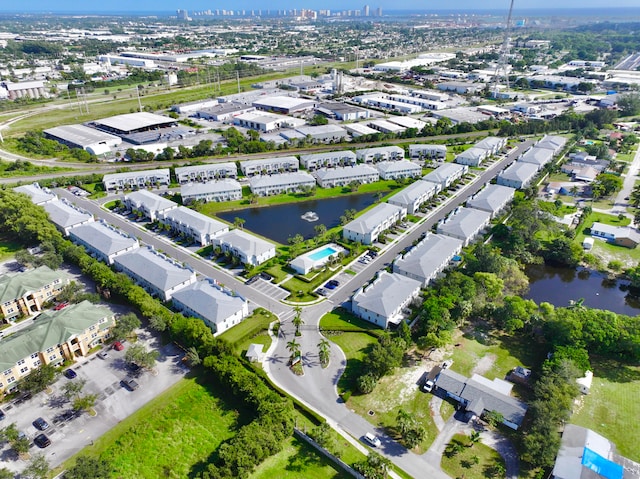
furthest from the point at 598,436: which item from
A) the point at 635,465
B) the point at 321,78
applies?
the point at 321,78

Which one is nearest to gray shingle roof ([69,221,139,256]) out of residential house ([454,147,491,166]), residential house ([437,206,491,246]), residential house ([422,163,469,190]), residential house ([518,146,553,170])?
residential house ([437,206,491,246])

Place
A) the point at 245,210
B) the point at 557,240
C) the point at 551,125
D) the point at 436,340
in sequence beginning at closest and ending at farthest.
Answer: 1. the point at 436,340
2. the point at 557,240
3. the point at 245,210
4. the point at 551,125

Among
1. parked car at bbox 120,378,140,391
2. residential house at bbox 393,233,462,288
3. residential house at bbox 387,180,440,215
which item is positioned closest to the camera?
parked car at bbox 120,378,140,391

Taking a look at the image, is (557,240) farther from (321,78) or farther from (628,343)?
(321,78)

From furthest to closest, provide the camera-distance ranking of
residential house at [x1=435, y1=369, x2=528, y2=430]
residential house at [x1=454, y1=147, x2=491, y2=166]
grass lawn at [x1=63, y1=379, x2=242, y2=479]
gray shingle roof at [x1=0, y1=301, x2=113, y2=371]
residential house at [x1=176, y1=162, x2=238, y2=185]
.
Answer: residential house at [x1=454, y1=147, x2=491, y2=166], residential house at [x1=176, y1=162, x2=238, y2=185], gray shingle roof at [x1=0, y1=301, x2=113, y2=371], residential house at [x1=435, y1=369, x2=528, y2=430], grass lawn at [x1=63, y1=379, x2=242, y2=479]

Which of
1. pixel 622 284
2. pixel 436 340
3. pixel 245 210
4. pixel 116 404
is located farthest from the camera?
pixel 245 210

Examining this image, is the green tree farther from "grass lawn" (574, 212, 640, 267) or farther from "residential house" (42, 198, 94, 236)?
"grass lawn" (574, 212, 640, 267)

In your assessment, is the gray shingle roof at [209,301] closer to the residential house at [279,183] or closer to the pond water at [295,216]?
the pond water at [295,216]

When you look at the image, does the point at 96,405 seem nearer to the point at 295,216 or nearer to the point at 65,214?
the point at 65,214
